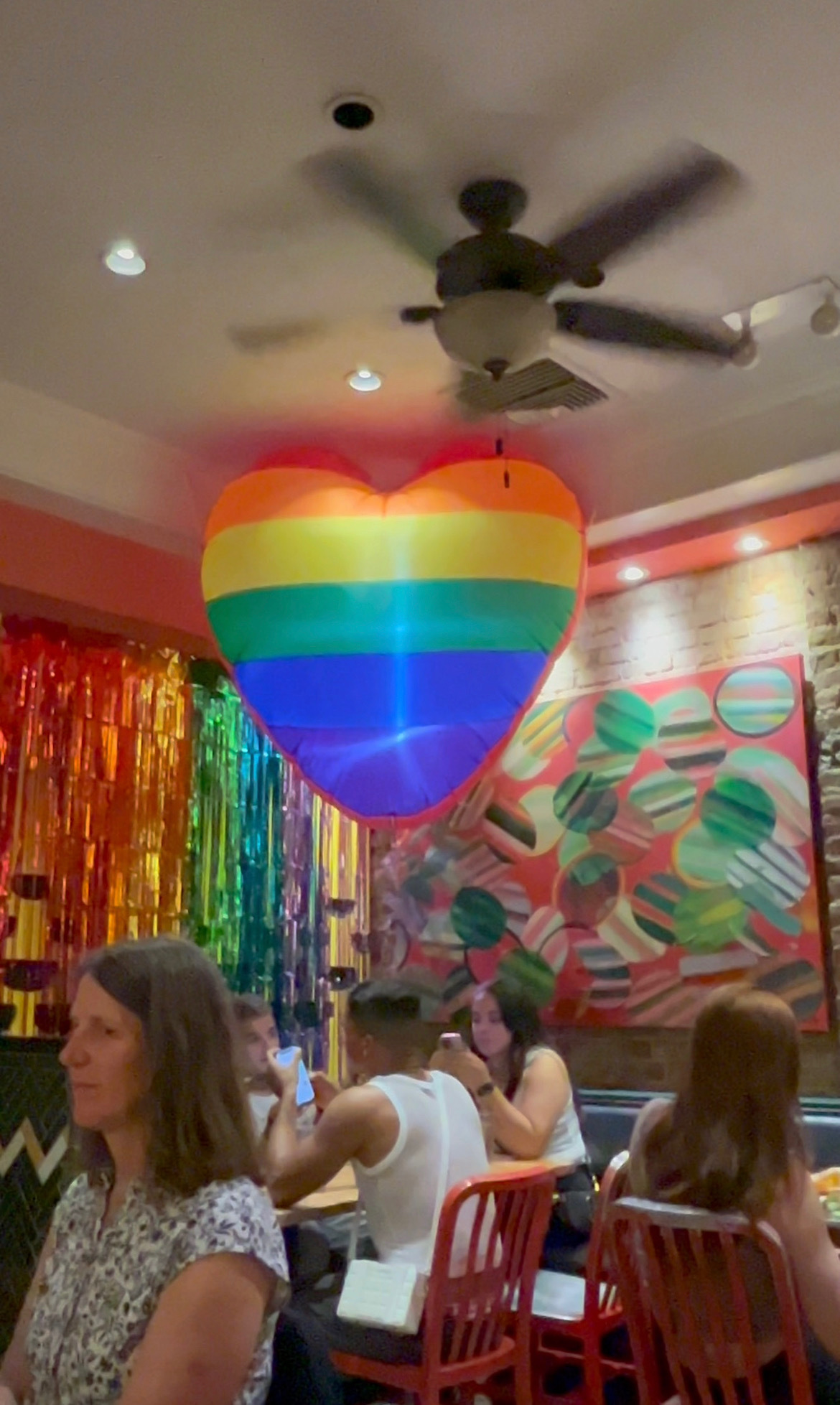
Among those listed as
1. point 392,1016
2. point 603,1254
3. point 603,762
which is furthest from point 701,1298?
point 603,762

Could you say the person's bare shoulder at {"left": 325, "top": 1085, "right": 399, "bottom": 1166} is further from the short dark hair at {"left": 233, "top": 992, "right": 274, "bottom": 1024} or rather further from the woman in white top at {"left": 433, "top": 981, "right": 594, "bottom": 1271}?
the short dark hair at {"left": 233, "top": 992, "right": 274, "bottom": 1024}

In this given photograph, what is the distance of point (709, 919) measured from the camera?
3.92 meters

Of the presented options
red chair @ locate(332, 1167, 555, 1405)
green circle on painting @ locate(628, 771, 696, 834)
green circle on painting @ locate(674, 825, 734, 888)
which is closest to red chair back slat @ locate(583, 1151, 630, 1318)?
red chair @ locate(332, 1167, 555, 1405)

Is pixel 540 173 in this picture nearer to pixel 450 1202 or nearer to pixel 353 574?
pixel 353 574

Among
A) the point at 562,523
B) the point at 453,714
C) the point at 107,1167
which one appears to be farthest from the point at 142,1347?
the point at 562,523

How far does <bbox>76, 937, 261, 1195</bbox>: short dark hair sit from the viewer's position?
1479 millimetres

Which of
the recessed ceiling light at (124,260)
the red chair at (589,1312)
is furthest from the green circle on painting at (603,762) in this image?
the recessed ceiling light at (124,260)

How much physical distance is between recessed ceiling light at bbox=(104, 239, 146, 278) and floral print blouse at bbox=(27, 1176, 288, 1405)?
2.21 metres

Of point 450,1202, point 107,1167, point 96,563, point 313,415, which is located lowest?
point 450,1202

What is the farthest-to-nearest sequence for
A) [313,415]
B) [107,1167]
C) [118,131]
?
[313,415] → [118,131] → [107,1167]

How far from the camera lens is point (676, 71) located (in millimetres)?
2359

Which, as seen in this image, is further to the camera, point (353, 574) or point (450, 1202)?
point (353, 574)

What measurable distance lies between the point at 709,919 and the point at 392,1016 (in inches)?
62.9

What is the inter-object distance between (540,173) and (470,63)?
36cm
